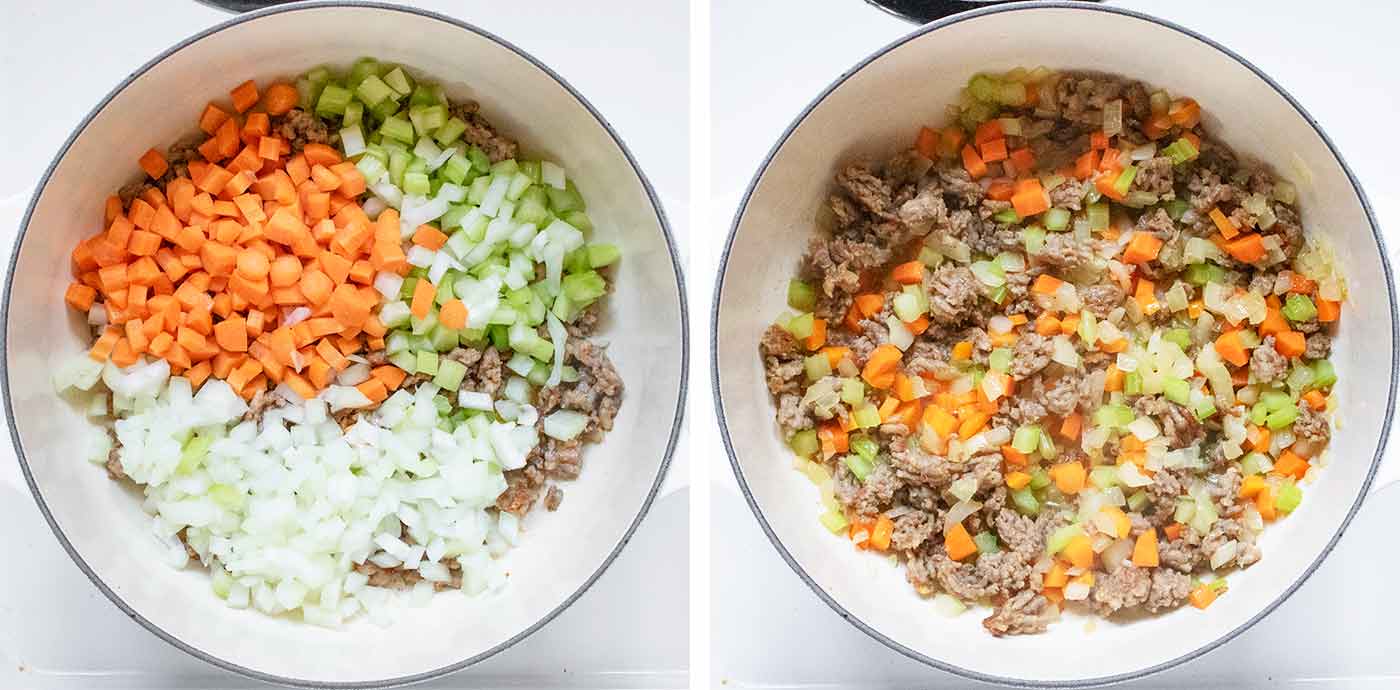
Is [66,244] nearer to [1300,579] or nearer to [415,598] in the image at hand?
[415,598]

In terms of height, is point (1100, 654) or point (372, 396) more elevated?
point (372, 396)

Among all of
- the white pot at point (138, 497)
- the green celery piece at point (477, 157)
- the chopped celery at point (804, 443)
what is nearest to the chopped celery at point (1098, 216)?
the chopped celery at point (804, 443)

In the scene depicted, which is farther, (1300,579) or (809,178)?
(809,178)

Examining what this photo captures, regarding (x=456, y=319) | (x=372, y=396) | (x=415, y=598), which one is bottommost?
(x=415, y=598)

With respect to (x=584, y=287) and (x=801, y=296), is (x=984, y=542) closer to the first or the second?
(x=801, y=296)

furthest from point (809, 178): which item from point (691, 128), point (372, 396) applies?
point (372, 396)

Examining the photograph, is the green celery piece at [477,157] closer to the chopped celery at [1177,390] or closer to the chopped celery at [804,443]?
the chopped celery at [804,443]

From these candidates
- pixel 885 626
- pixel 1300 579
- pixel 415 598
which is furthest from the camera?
pixel 415 598

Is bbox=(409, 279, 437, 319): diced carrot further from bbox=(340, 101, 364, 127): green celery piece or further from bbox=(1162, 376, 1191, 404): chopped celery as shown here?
bbox=(1162, 376, 1191, 404): chopped celery
